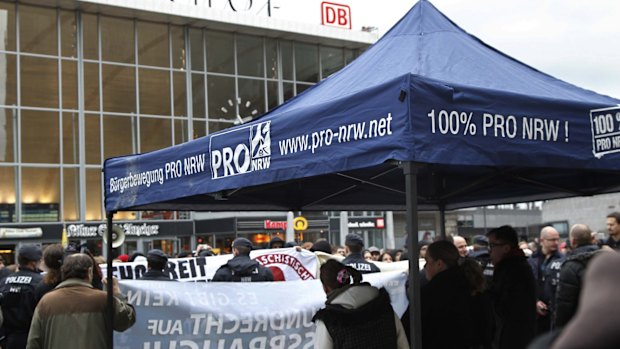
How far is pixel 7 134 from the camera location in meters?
29.0

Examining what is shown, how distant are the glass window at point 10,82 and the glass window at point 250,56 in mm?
9450

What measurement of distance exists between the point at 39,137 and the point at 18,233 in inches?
155

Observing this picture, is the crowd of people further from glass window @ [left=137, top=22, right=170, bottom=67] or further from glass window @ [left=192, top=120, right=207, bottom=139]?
glass window @ [left=192, top=120, right=207, bottom=139]

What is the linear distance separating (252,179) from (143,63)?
1106 inches

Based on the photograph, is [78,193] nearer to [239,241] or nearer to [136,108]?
[136,108]

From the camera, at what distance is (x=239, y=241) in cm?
915

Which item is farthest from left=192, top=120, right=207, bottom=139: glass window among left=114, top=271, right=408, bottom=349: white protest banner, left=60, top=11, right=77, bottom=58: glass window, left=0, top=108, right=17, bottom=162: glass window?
left=114, top=271, right=408, bottom=349: white protest banner

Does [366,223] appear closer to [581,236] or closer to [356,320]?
[581,236]

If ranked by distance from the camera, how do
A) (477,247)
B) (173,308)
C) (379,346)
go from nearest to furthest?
1. (379,346)
2. (173,308)
3. (477,247)

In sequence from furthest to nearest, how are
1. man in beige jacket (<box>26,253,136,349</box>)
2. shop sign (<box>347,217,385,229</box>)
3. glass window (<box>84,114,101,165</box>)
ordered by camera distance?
shop sign (<box>347,217,385,229</box>), glass window (<box>84,114,101,165</box>), man in beige jacket (<box>26,253,136,349</box>)

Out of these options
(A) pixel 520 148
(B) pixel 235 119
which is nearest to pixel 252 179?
(A) pixel 520 148

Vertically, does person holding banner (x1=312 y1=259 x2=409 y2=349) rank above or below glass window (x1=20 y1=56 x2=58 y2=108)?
below

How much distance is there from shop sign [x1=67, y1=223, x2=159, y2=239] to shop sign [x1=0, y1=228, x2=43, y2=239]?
4.72 ft

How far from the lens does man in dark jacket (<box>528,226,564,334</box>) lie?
28.0 feet
